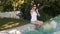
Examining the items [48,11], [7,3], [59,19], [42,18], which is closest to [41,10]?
[48,11]

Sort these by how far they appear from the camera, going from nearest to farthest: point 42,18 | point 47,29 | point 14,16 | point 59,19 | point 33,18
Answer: point 47,29
point 59,19
point 33,18
point 42,18
point 14,16

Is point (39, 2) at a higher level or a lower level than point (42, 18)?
higher

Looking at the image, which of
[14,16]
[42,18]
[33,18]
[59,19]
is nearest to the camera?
[59,19]

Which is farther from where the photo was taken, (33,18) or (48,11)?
(48,11)

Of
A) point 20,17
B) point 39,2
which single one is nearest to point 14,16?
point 20,17

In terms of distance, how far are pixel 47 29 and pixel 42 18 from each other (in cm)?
769

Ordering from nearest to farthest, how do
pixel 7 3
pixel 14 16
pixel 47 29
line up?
pixel 47 29 → pixel 14 16 → pixel 7 3

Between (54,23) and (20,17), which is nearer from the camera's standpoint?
(54,23)

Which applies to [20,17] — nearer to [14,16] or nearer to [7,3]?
[14,16]

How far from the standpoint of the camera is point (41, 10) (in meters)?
14.9

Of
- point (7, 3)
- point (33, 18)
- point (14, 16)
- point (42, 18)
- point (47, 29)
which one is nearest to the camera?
point (47, 29)

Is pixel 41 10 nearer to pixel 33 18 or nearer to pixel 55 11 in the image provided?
pixel 55 11

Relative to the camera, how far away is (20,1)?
15250 mm

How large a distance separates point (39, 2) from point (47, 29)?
882 centimetres
